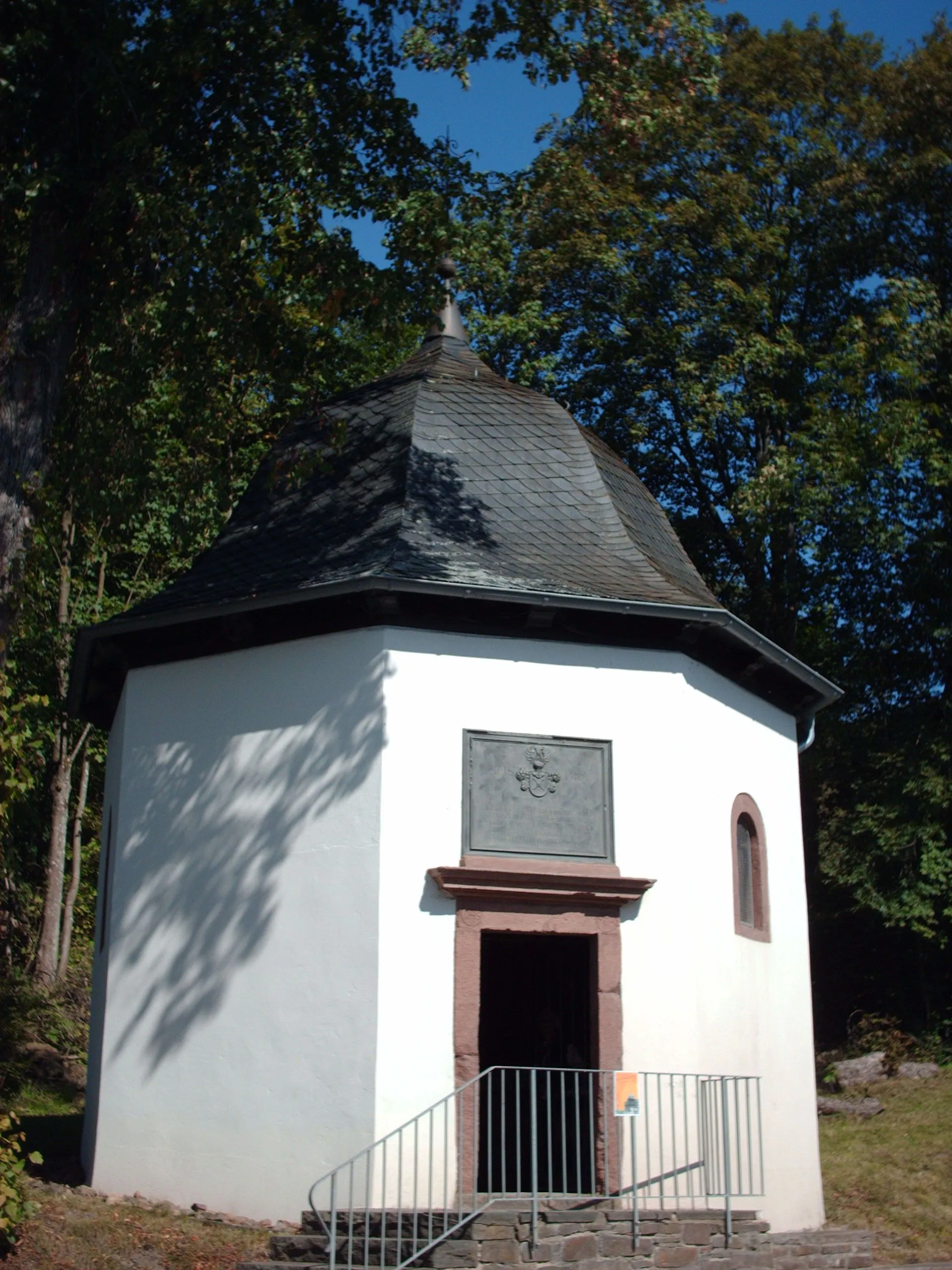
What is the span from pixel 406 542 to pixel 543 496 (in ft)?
6.29

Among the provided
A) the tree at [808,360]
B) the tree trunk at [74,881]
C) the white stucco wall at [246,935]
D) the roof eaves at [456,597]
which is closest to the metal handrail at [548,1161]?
the white stucco wall at [246,935]

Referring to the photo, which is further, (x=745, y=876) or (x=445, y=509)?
(x=745, y=876)

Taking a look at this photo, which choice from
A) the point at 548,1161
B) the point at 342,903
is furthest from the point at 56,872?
the point at 548,1161

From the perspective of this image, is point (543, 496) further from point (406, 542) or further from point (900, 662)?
point (900, 662)

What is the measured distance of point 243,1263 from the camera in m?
8.63

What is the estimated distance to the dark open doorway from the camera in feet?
33.3

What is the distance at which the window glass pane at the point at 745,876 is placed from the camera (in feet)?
39.5

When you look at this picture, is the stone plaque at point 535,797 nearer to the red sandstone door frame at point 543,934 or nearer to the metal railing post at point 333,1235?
the red sandstone door frame at point 543,934

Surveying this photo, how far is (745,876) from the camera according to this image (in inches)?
481

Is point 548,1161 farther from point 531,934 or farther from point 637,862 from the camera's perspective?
point 637,862

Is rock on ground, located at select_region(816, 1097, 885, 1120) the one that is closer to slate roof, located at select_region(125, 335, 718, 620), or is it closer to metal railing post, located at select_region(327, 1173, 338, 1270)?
slate roof, located at select_region(125, 335, 718, 620)

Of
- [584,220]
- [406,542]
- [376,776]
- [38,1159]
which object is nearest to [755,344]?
[584,220]

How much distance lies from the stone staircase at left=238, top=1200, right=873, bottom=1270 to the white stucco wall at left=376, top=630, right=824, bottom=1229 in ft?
3.02

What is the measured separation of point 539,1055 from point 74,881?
10.5 m
